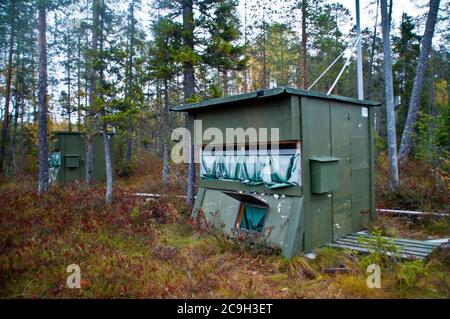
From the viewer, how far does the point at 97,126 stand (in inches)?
436

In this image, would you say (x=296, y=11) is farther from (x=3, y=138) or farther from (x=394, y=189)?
(x=3, y=138)

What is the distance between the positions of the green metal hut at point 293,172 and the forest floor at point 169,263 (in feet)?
1.82

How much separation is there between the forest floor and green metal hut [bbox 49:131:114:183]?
8.30 meters

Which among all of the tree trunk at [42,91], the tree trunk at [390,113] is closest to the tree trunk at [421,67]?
the tree trunk at [390,113]

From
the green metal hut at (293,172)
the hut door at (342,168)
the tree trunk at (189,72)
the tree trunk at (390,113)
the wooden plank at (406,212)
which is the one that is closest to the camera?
the green metal hut at (293,172)

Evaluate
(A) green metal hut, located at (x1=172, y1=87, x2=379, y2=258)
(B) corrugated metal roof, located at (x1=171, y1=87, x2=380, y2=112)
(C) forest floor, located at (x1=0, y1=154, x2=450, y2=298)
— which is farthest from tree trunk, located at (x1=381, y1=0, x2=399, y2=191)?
(B) corrugated metal roof, located at (x1=171, y1=87, x2=380, y2=112)

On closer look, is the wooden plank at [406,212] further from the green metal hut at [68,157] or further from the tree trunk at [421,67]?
the green metal hut at [68,157]

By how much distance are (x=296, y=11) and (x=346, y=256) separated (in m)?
13.2

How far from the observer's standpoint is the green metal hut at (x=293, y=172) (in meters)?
6.07

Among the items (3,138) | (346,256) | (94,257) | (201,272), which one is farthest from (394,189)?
(3,138)

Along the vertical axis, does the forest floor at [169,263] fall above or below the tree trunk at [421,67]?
below

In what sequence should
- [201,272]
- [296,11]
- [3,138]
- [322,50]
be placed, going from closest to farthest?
[201,272], [296,11], [322,50], [3,138]

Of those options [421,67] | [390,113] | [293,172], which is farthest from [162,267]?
[421,67]

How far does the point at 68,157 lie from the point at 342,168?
15.0m
